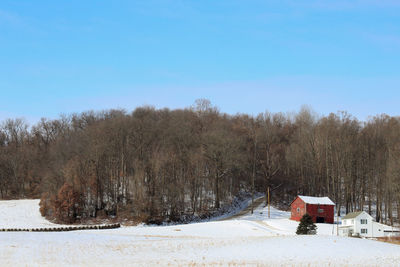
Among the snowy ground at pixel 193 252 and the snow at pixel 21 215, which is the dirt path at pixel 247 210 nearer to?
the snow at pixel 21 215

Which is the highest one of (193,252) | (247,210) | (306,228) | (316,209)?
(193,252)

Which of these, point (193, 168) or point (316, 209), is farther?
point (193, 168)

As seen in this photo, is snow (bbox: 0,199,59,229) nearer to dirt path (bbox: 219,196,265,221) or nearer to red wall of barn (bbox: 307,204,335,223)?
dirt path (bbox: 219,196,265,221)

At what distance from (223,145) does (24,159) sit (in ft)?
134

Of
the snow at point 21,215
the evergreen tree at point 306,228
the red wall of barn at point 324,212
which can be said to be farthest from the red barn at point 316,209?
the snow at point 21,215

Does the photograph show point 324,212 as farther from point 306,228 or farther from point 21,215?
point 21,215

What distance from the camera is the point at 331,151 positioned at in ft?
243

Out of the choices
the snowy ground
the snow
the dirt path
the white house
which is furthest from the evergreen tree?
the snow

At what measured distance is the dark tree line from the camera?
211 ft

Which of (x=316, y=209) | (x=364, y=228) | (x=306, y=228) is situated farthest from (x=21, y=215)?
(x=364, y=228)

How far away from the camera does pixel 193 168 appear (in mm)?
71312

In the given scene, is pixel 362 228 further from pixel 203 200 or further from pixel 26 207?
pixel 26 207

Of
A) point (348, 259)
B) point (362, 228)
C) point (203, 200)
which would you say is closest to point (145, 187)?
point (203, 200)

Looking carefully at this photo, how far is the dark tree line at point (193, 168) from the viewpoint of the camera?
211 ft
